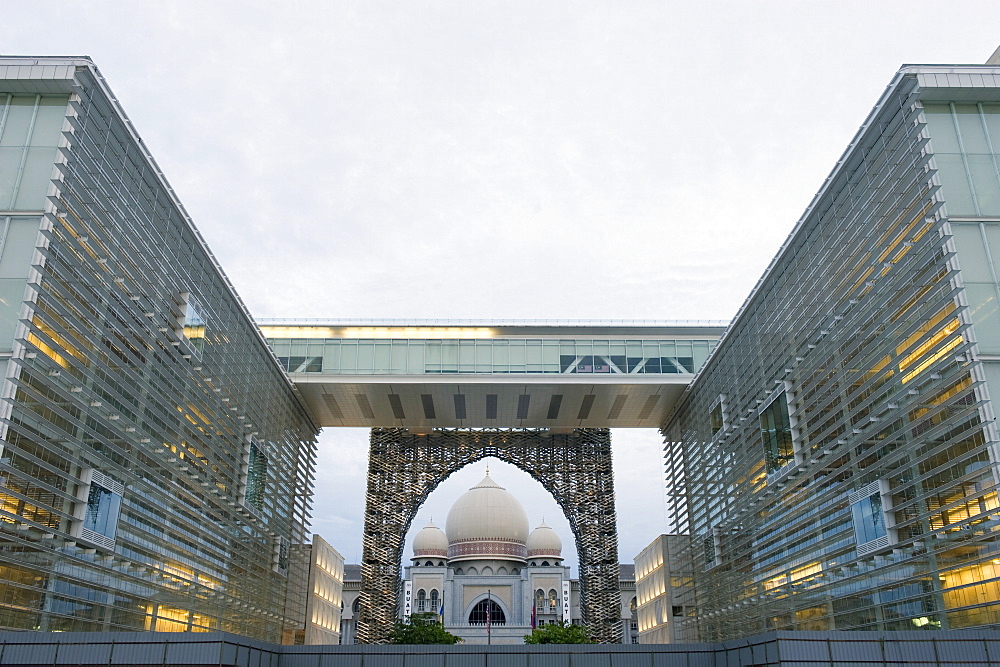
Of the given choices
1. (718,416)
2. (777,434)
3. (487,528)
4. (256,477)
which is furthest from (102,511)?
(487,528)

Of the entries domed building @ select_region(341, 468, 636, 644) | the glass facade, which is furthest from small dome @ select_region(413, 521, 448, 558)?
the glass facade

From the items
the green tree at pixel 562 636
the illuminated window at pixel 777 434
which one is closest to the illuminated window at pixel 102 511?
the illuminated window at pixel 777 434

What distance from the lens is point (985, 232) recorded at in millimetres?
24688

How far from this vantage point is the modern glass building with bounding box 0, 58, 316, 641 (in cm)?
2394

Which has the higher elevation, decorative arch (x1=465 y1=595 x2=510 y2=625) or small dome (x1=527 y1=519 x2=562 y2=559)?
small dome (x1=527 y1=519 x2=562 y2=559)

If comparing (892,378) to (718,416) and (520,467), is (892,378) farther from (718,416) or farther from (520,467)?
(520,467)

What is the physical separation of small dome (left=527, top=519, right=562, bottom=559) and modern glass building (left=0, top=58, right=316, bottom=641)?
69.7 metres

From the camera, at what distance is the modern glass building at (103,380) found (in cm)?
2394

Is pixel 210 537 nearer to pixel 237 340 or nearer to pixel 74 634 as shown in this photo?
pixel 237 340

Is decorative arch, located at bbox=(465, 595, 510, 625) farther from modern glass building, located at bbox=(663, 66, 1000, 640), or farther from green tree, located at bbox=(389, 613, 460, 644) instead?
modern glass building, located at bbox=(663, 66, 1000, 640)

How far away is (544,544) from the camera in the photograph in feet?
349

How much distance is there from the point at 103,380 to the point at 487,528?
7756 cm

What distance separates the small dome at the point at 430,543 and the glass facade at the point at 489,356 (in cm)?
5983

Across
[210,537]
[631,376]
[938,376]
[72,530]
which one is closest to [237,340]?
[210,537]
